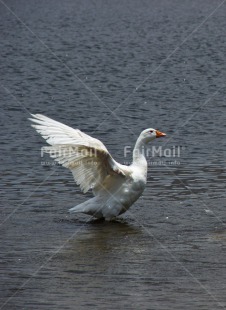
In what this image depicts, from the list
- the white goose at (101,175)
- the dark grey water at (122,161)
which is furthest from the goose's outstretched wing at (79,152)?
the dark grey water at (122,161)

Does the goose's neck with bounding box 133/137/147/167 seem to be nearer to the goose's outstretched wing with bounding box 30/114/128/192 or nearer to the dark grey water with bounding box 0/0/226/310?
the goose's outstretched wing with bounding box 30/114/128/192

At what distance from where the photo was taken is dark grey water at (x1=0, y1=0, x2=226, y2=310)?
10398 millimetres

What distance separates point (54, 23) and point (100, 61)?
20232mm

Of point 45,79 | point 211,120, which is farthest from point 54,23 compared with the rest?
point 211,120

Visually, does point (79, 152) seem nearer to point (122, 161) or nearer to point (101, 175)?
point (101, 175)

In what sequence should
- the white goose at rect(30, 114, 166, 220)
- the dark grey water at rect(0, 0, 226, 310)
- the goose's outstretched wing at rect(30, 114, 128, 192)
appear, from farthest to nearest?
1. the white goose at rect(30, 114, 166, 220)
2. the goose's outstretched wing at rect(30, 114, 128, 192)
3. the dark grey water at rect(0, 0, 226, 310)

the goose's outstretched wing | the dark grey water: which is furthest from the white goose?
the dark grey water

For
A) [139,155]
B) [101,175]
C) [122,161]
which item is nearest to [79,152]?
[101,175]

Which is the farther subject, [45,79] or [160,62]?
[160,62]

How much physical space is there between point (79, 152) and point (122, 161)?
16.7 ft

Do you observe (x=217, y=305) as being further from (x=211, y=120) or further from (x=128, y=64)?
(x=128, y=64)

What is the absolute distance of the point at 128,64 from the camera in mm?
36438

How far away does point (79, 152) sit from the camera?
1335 centimetres

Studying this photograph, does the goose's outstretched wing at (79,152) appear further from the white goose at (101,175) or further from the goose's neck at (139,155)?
the goose's neck at (139,155)
